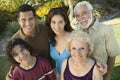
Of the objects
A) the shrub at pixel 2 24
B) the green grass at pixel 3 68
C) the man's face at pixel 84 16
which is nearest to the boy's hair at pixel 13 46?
the man's face at pixel 84 16

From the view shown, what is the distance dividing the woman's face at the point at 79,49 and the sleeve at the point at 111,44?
42 cm

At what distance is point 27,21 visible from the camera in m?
4.35

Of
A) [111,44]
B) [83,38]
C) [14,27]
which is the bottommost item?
[14,27]

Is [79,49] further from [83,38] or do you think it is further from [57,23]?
[57,23]

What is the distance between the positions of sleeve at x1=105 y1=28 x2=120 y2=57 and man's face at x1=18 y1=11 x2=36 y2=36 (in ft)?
3.23

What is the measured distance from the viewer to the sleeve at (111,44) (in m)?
4.15

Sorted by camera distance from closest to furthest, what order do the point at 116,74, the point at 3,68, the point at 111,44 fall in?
the point at 111,44 < the point at 116,74 < the point at 3,68

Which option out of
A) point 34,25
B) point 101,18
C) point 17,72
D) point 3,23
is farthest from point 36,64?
point 101,18

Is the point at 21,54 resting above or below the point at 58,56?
above

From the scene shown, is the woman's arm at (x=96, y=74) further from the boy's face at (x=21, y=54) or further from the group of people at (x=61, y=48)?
the boy's face at (x=21, y=54)

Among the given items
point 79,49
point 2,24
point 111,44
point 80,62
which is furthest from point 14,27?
point 79,49

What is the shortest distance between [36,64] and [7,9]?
35.4ft

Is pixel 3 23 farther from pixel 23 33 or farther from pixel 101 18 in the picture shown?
pixel 23 33

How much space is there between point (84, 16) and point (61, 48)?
1.92 ft
